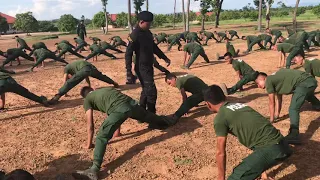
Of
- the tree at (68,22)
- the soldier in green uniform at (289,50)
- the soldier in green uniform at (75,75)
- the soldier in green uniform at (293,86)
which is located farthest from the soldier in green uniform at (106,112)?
the tree at (68,22)

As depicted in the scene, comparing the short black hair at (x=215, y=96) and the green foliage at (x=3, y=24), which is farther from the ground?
the green foliage at (x=3, y=24)

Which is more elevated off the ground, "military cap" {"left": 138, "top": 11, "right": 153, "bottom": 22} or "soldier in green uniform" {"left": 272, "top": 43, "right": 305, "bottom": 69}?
"military cap" {"left": 138, "top": 11, "right": 153, "bottom": 22}

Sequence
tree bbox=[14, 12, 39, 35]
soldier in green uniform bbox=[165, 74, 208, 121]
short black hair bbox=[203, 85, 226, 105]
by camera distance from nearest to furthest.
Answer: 1. short black hair bbox=[203, 85, 226, 105]
2. soldier in green uniform bbox=[165, 74, 208, 121]
3. tree bbox=[14, 12, 39, 35]

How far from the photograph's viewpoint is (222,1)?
44156 millimetres

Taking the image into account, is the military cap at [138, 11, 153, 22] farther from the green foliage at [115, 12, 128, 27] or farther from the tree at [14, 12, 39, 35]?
the green foliage at [115, 12, 128, 27]

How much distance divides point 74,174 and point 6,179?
1.77 m

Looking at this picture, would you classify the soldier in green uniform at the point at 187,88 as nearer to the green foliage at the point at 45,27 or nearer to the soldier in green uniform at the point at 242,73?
the soldier in green uniform at the point at 242,73

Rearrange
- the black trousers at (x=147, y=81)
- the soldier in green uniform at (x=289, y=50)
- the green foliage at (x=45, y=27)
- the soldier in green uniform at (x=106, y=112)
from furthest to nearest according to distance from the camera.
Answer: the green foliage at (x=45, y=27) → the soldier in green uniform at (x=289, y=50) → the black trousers at (x=147, y=81) → the soldier in green uniform at (x=106, y=112)

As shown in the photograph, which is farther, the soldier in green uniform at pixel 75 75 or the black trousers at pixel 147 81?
the soldier in green uniform at pixel 75 75

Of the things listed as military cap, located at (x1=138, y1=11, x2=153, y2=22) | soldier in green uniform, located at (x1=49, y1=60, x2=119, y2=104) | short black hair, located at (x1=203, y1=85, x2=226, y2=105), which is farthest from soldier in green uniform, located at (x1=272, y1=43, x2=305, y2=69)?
short black hair, located at (x1=203, y1=85, x2=226, y2=105)

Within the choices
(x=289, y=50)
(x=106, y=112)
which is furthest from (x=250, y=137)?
(x=289, y=50)

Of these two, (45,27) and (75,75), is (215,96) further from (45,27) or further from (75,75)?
(45,27)

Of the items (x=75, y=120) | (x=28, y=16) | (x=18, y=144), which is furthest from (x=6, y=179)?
(x=28, y=16)

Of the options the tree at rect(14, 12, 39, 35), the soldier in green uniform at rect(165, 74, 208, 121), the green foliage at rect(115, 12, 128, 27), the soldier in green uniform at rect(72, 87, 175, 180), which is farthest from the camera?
the green foliage at rect(115, 12, 128, 27)
